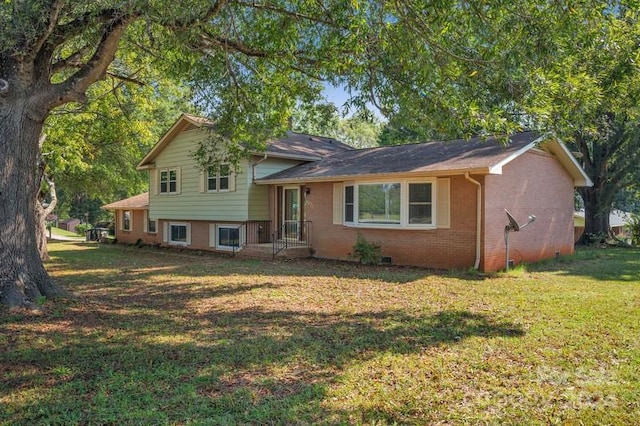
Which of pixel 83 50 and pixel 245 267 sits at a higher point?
pixel 83 50

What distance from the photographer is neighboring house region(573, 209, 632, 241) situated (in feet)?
79.8

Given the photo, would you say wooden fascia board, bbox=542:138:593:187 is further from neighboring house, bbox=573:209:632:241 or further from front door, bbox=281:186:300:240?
front door, bbox=281:186:300:240

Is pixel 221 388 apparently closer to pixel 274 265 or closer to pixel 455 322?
pixel 455 322

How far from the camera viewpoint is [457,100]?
23.5 feet

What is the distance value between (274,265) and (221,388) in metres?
9.62

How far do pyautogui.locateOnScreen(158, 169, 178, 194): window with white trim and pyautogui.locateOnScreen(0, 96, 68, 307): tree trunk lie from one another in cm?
1373

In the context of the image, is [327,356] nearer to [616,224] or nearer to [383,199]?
[383,199]

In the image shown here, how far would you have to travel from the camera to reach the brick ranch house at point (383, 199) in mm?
12336

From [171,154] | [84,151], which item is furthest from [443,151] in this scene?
[84,151]

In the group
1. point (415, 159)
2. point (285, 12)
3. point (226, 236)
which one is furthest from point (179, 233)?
point (285, 12)

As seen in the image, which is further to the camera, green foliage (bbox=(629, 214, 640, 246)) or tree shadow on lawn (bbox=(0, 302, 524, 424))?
green foliage (bbox=(629, 214, 640, 246))

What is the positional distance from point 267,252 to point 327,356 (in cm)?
1100

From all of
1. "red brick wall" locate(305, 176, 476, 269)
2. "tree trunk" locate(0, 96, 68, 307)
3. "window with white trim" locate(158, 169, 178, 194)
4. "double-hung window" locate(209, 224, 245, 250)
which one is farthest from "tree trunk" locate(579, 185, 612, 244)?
"tree trunk" locate(0, 96, 68, 307)

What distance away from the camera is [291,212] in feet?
57.0
